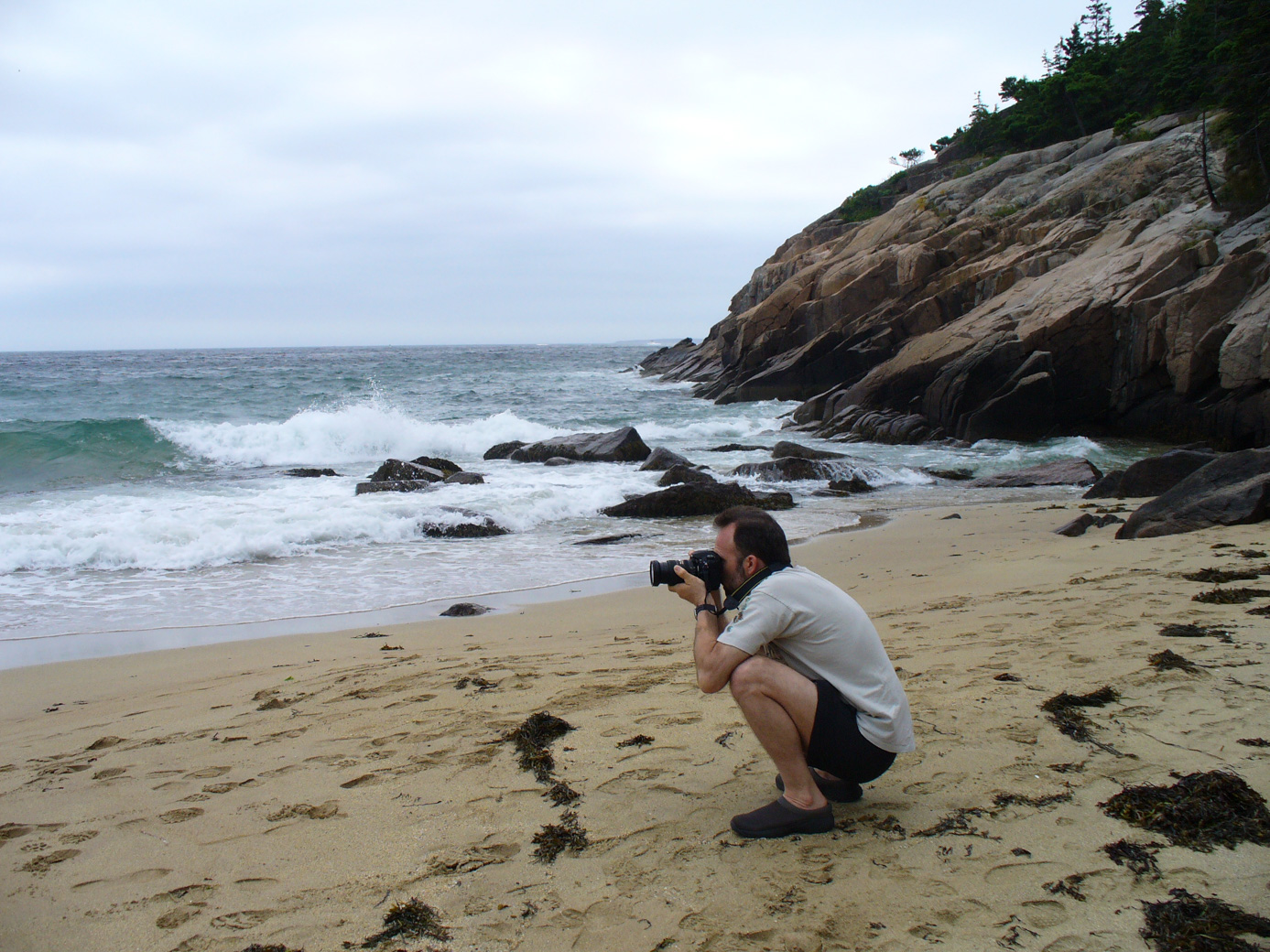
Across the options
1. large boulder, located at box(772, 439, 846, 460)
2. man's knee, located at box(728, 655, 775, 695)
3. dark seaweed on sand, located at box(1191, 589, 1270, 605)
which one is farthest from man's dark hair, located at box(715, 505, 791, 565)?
large boulder, located at box(772, 439, 846, 460)

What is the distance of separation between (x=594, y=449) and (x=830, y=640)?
14.8m

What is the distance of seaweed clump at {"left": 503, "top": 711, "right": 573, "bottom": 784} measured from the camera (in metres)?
3.27

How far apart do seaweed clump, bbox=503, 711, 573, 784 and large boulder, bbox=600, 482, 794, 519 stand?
26.2ft

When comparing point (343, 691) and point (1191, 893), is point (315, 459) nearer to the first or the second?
point (343, 691)

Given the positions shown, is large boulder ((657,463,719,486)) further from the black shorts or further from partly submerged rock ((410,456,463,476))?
the black shorts

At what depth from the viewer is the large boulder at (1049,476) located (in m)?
12.8

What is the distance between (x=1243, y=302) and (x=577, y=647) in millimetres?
15964

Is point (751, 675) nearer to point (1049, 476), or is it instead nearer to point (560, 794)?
point (560, 794)

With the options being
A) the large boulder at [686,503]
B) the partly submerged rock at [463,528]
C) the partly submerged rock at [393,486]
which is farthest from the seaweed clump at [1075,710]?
the partly submerged rock at [393,486]

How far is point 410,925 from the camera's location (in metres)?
2.29

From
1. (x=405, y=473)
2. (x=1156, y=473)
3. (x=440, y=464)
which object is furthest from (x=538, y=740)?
(x=440, y=464)

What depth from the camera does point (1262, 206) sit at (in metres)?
17.8

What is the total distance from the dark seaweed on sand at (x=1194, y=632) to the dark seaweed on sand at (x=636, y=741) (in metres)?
2.81

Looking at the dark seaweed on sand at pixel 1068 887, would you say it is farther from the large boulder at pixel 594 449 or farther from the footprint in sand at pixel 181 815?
the large boulder at pixel 594 449
